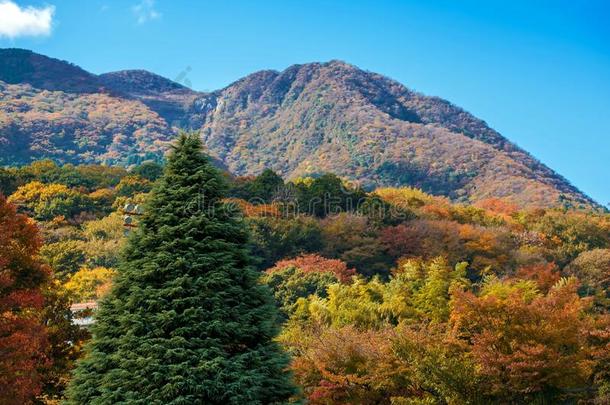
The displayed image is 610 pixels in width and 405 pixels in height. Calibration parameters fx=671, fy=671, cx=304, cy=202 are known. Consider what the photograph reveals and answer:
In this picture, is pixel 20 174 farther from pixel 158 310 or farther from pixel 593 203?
pixel 593 203

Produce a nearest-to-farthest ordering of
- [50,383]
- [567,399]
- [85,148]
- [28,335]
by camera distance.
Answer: [28,335]
[50,383]
[567,399]
[85,148]

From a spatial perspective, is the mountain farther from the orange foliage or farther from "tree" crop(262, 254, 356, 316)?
"tree" crop(262, 254, 356, 316)

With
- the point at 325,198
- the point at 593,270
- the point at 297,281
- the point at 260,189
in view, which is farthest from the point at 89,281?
the point at 593,270

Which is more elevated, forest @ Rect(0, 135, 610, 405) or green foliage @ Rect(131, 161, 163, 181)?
green foliage @ Rect(131, 161, 163, 181)

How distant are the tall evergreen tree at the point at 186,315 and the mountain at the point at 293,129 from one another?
6694 cm

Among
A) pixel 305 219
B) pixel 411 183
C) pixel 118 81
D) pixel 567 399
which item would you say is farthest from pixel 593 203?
pixel 118 81

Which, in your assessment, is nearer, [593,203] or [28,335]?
[28,335]

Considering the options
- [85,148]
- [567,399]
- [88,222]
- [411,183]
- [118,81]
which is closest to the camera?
[567,399]

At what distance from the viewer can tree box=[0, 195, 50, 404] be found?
11570 millimetres

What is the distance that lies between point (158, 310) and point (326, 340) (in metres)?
7.59

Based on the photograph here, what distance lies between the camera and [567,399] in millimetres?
16547

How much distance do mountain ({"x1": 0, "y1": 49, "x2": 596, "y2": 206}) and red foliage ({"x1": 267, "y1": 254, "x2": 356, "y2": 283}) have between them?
46220 millimetres

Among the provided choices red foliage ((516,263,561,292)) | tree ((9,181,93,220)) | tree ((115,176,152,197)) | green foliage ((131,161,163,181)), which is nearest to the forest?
tree ((9,181,93,220))

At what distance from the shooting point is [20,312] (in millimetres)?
14492
